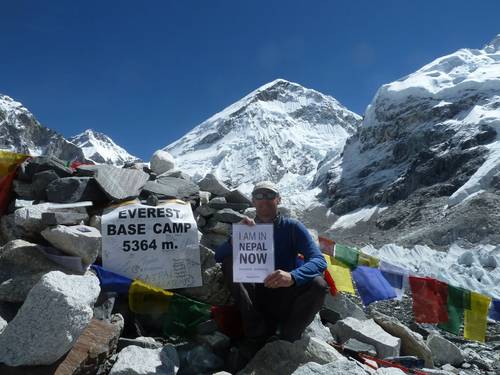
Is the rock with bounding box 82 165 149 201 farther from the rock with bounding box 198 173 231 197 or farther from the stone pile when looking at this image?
the rock with bounding box 198 173 231 197

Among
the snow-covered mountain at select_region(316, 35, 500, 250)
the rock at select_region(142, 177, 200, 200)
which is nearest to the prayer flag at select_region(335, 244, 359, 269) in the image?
the rock at select_region(142, 177, 200, 200)

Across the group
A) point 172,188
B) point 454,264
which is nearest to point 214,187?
point 172,188

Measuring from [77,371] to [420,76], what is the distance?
18522 cm

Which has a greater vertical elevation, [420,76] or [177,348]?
[420,76]

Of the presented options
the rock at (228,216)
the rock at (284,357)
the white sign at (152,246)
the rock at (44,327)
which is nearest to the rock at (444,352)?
the rock at (284,357)

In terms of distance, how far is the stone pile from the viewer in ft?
11.4

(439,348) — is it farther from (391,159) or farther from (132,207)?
(391,159)

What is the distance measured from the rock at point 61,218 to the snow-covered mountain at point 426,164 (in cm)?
5448

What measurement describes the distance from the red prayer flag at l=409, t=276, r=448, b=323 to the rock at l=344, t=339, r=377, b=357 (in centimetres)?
258

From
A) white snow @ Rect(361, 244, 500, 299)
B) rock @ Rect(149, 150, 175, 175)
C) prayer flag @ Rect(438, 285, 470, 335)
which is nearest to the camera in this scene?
prayer flag @ Rect(438, 285, 470, 335)

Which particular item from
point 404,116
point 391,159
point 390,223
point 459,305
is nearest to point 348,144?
point 404,116

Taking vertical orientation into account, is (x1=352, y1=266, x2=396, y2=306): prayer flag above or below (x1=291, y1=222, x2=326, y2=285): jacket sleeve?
below

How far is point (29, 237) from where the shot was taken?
5.09m

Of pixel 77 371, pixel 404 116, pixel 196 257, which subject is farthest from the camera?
pixel 404 116
